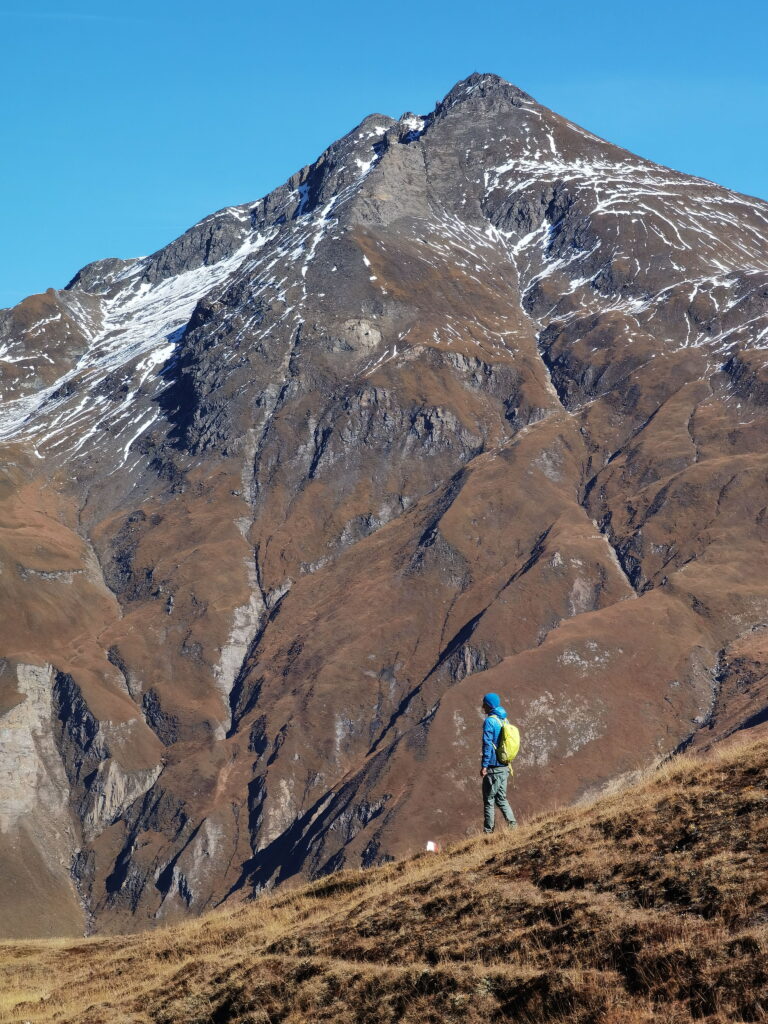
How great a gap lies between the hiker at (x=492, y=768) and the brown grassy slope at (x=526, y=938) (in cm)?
117

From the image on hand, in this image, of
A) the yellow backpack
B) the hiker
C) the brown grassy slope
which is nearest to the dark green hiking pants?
the hiker

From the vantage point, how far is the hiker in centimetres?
2545

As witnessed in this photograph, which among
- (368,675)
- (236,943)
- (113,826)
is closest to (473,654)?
(368,675)

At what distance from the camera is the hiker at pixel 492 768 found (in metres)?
25.5

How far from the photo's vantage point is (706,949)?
579 inches

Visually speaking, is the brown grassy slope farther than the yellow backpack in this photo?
No

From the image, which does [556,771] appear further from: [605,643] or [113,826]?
[113,826]

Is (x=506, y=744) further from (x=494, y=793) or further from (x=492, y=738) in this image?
(x=494, y=793)

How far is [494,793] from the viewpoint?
85.0ft

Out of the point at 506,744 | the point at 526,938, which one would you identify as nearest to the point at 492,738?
the point at 506,744

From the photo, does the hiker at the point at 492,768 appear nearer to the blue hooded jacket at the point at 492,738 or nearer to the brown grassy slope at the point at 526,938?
the blue hooded jacket at the point at 492,738

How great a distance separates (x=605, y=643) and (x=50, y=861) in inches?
3558

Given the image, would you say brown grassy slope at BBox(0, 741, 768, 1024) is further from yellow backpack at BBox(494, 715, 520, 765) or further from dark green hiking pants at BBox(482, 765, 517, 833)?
yellow backpack at BBox(494, 715, 520, 765)

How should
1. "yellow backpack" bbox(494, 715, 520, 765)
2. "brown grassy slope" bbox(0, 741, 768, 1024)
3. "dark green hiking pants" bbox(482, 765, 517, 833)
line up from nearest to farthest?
"brown grassy slope" bbox(0, 741, 768, 1024) < "yellow backpack" bbox(494, 715, 520, 765) < "dark green hiking pants" bbox(482, 765, 517, 833)
